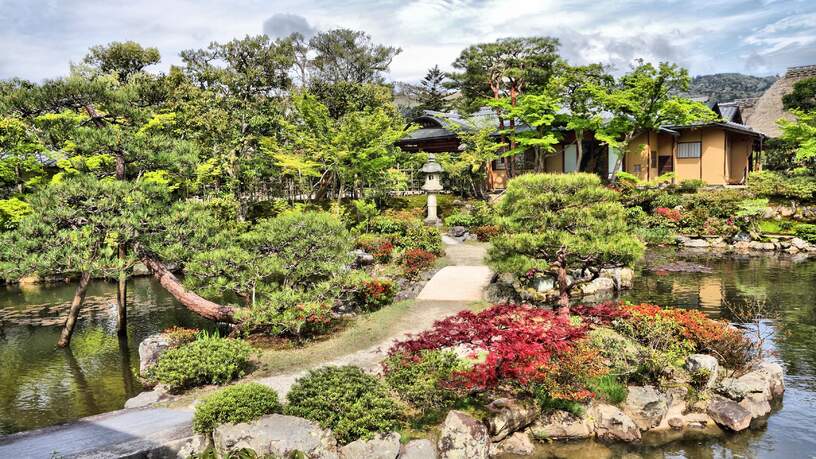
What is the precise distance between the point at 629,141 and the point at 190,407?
28.9 metres

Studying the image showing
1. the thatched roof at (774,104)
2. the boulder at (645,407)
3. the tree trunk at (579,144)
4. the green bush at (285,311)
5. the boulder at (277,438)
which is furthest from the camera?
the thatched roof at (774,104)

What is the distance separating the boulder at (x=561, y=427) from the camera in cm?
935

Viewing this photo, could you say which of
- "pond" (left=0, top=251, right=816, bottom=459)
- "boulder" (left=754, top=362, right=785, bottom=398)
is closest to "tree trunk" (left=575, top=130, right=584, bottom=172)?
"pond" (left=0, top=251, right=816, bottom=459)

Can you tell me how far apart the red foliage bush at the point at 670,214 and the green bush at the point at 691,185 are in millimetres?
2753

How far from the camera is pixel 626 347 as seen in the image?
426 inches

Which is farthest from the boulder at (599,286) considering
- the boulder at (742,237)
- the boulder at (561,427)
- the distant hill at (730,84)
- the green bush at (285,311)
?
the distant hill at (730,84)

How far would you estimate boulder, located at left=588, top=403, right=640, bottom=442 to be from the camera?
30.7 feet

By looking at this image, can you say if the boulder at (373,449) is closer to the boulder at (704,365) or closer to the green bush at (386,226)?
the boulder at (704,365)

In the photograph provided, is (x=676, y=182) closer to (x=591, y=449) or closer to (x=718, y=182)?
(x=718, y=182)

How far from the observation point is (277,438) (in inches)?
314

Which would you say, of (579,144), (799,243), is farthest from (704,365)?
(579,144)

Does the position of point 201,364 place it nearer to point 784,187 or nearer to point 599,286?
point 599,286

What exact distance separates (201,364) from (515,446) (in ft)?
20.1

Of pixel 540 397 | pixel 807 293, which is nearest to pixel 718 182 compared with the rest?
pixel 807 293
